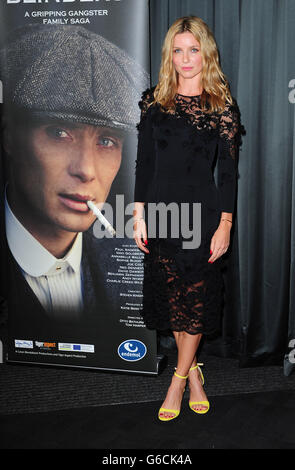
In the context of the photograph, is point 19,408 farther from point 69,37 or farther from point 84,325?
point 69,37

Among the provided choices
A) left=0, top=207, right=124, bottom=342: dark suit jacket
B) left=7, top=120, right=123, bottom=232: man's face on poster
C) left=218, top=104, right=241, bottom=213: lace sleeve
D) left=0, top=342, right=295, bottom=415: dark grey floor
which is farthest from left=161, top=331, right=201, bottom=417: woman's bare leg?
left=7, top=120, right=123, bottom=232: man's face on poster

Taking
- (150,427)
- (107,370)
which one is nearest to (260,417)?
(150,427)

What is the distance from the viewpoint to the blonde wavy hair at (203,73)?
73.9 inches

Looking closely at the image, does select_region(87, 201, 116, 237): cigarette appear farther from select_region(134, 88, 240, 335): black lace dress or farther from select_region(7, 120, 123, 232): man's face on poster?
select_region(134, 88, 240, 335): black lace dress

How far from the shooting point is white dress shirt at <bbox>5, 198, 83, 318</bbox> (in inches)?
95.9

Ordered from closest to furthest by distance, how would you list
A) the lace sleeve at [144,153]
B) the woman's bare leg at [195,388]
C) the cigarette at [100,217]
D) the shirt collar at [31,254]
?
the lace sleeve at [144,153]
the woman's bare leg at [195,388]
the cigarette at [100,217]
the shirt collar at [31,254]

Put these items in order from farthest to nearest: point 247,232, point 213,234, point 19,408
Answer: point 247,232
point 19,408
point 213,234

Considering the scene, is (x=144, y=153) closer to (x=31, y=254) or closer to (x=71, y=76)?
(x=71, y=76)

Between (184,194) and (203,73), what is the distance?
1.62ft

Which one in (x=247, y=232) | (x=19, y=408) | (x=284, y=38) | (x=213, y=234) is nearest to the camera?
(x=213, y=234)

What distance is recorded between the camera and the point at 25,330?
101 inches

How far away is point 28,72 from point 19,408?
159cm

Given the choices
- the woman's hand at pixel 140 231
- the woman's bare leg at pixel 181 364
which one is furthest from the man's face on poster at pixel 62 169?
the woman's bare leg at pixel 181 364

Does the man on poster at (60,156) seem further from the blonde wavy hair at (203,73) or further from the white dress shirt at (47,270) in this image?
the blonde wavy hair at (203,73)
